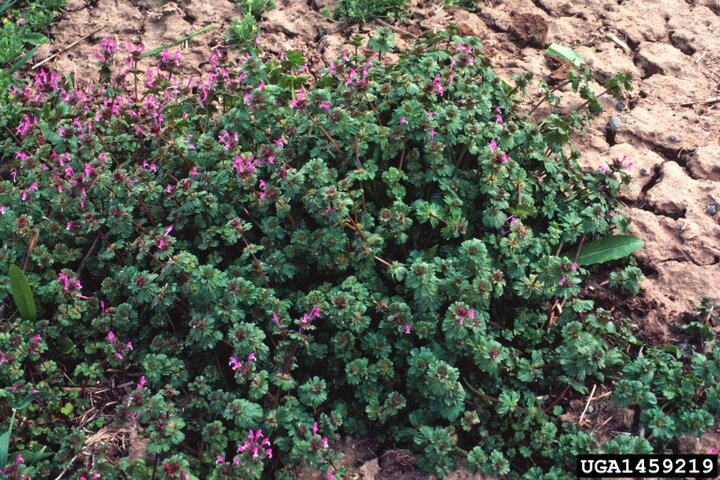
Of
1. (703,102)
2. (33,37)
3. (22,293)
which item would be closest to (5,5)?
(33,37)

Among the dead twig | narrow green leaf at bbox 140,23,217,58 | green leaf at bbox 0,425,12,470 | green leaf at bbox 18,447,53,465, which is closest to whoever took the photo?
green leaf at bbox 0,425,12,470

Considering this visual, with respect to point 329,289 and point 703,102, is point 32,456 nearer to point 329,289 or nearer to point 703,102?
point 329,289

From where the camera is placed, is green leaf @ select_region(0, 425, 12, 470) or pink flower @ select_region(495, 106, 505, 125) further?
pink flower @ select_region(495, 106, 505, 125)

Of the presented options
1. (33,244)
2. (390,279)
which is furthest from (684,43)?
(33,244)

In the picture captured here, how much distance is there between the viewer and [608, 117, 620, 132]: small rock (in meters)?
4.19

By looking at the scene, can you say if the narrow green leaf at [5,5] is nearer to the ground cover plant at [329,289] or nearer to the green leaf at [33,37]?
the green leaf at [33,37]

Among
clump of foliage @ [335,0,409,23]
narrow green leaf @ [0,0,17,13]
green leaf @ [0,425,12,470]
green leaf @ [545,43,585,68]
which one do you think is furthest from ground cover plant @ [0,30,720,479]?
narrow green leaf @ [0,0,17,13]

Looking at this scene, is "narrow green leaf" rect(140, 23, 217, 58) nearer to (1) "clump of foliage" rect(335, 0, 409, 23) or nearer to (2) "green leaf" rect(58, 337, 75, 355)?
(1) "clump of foliage" rect(335, 0, 409, 23)

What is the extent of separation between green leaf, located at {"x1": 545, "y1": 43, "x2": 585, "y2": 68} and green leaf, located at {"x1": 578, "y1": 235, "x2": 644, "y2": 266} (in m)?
1.34

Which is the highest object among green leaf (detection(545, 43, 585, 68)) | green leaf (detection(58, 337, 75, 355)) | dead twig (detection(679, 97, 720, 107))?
green leaf (detection(545, 43, 585, 68))

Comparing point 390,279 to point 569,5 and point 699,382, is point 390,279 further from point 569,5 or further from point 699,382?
point 569,5

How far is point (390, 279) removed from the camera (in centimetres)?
332

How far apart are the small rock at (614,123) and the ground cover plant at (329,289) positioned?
0.36 m

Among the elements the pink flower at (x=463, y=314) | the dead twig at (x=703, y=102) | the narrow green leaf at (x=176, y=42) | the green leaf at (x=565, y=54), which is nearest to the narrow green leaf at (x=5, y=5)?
the narrow green leaf at (x=176, y=42)
